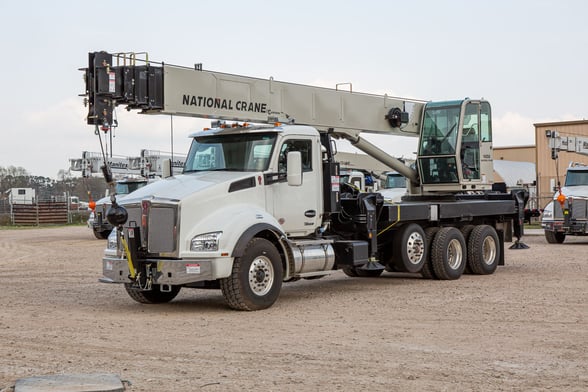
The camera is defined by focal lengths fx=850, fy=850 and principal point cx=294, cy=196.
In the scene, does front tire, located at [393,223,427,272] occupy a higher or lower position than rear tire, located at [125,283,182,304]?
higher

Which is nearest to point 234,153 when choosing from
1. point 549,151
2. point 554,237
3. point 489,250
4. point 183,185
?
point 183,185

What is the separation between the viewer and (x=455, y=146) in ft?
55.7

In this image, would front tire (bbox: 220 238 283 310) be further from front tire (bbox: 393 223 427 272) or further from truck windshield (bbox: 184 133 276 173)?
front tire (bbox: 393 223 427 272)

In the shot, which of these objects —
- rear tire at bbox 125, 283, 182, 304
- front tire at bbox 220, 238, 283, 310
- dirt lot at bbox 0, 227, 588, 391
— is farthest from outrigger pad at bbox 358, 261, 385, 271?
rear tire at bbox 125, 283, 182, 304

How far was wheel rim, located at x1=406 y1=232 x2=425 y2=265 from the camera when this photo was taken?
1515 centimetres

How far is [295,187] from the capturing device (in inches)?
506

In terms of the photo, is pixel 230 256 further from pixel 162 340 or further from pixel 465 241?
pixel 465 241

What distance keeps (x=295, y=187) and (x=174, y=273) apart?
2.61 meters

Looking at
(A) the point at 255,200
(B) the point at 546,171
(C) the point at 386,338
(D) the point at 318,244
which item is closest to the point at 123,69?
(A) the point at 255,200

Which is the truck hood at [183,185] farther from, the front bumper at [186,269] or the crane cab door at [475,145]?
the crane cab door at [475,145]

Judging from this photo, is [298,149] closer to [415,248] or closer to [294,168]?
[294,168]

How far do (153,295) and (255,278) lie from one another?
1915mm

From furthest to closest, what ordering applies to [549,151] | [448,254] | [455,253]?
1. [549,151]
2. [455,253]
3. [448,254]

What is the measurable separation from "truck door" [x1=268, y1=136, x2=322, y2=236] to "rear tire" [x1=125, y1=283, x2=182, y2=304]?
1925 mm
